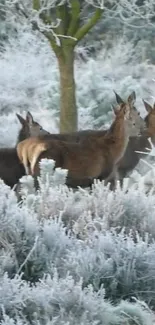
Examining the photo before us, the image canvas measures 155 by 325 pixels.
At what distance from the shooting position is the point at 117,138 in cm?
831

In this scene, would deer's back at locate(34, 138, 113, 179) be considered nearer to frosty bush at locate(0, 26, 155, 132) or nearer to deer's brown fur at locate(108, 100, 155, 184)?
deer's brown fur at locate(108, 100, 155, 184)

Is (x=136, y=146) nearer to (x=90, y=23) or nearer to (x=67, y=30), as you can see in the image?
(x=90, y=23)

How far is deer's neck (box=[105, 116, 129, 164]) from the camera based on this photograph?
8242 millimetres

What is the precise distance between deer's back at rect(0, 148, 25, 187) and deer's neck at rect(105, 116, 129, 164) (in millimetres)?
973

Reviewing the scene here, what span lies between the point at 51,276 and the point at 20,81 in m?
11.9

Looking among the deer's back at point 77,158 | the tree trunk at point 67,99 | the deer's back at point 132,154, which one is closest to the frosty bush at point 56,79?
the tree trunk at point 67,99

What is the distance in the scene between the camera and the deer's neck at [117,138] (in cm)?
824

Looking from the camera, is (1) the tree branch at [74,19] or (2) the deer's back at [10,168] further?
(1) the tree branch at [74,19]

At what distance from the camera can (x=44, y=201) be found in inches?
246

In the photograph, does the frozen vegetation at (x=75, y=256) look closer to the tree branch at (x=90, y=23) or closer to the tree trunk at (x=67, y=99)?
the tree branch at (x=90, y=23)

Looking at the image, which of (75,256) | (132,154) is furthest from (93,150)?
(75,256)

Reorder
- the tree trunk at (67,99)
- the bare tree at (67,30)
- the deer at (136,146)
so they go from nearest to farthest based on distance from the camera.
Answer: the deer at (136,146)
the bare tree at (67,30)
the tree trunk at (67,99)

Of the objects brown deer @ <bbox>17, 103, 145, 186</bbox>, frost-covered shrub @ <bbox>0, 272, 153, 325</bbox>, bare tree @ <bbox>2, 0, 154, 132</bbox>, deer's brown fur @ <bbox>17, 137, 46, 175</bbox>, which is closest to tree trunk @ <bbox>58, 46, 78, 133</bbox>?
bare tree @ <bbox>2, 0, 154, 132</bbox>

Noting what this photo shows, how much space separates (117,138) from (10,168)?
1179 mm
